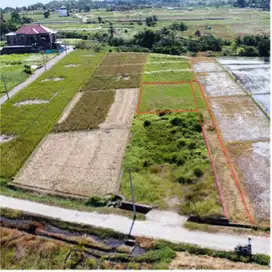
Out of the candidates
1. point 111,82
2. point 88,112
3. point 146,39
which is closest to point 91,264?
point 88,112

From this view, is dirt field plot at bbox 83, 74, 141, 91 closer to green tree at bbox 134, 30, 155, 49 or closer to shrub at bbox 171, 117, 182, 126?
shrub at bbox 171, 117, 182, 126

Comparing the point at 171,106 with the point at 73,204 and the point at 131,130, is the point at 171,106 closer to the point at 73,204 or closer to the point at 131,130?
the point at 131,130

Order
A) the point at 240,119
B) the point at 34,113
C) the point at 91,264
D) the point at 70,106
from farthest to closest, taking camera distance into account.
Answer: the point at 70,106
the point at 34,113
the point at 240,119
the point at 91,264

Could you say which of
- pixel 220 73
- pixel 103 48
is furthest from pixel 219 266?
pixel 103 48

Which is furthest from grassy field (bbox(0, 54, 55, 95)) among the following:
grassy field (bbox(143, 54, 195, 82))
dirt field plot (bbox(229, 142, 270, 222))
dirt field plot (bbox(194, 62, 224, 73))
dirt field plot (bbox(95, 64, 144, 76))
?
dirt field plot (bbox(229, 142, 270, 222))

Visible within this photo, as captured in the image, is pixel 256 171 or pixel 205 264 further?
pixel 256 171

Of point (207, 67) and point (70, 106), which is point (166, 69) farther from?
point (70, 106)
